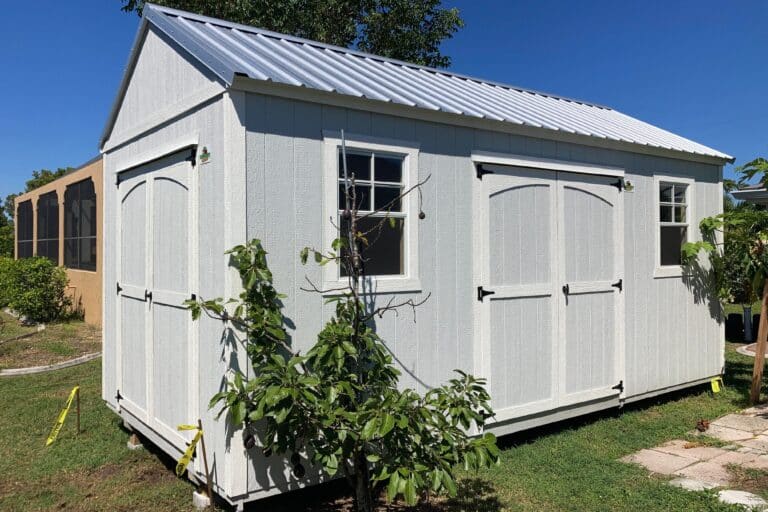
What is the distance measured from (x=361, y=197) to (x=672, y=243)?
4052 mm

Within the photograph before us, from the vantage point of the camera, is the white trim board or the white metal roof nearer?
the white metal roof

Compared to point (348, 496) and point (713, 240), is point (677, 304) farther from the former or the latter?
point (348, 496)

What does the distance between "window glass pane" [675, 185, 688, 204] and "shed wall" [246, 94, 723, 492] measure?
15 centimetres

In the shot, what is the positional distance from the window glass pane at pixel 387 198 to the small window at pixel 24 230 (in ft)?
61.2

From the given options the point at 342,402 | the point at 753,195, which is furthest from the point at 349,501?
the point at 753,195

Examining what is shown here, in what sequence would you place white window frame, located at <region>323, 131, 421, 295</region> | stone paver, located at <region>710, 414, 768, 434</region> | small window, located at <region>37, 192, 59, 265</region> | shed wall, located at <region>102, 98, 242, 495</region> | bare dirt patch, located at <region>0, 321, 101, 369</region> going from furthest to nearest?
small window, located at <region>37, 192, 59, 265</region> → bare dirt patch, located at <region>0, 321, 101, 369</region> → stone paver, located at <region>710, 414, 768, 434</region> → white window frame, located at <region>323, 131, 421, 295</region> → shed wall, located at <region>102, 98, 242, 495</region>

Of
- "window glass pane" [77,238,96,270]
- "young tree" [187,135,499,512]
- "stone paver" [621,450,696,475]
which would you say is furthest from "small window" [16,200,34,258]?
"stone paver" [621,450,696,475]

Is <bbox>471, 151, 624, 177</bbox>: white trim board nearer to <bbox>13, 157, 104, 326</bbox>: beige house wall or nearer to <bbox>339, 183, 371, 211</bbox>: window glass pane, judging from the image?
<bbox>339, 183, 371, 211</bbox>: window glass pane

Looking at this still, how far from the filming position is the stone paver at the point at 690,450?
187 inches

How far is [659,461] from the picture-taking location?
4637mm

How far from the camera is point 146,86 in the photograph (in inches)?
191

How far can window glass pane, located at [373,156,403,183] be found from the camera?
4.10 m

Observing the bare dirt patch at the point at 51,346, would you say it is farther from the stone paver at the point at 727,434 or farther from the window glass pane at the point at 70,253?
the stone paver at the point at 727,434

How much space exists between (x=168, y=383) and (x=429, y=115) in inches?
107
